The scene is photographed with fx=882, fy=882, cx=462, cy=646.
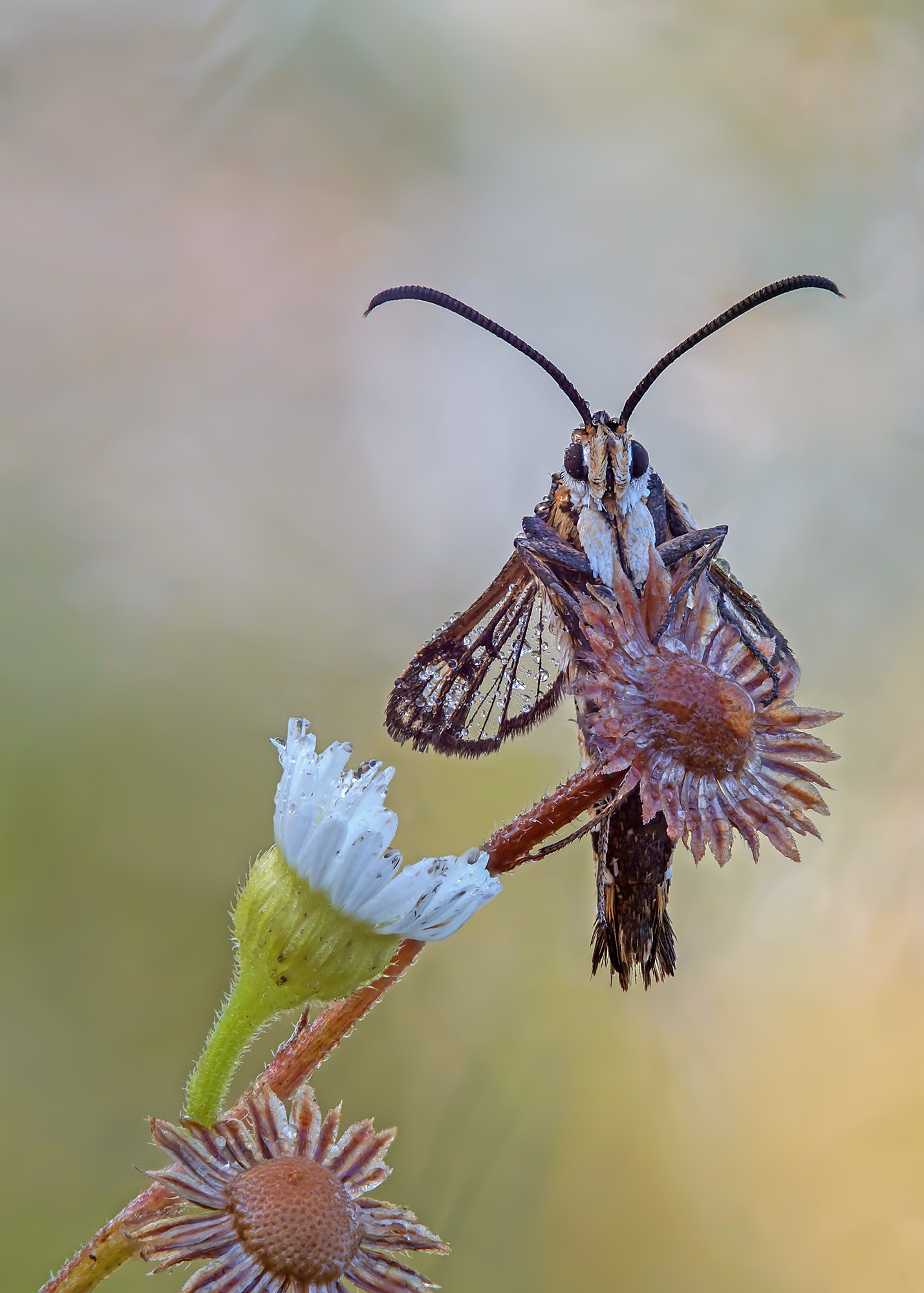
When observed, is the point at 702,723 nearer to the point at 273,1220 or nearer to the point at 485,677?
the point at 273,1220

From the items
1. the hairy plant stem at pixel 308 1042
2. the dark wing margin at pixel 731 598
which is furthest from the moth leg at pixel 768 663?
the dark wing margin at pixel 731 598

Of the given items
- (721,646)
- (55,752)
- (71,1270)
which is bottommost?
(71,1270)

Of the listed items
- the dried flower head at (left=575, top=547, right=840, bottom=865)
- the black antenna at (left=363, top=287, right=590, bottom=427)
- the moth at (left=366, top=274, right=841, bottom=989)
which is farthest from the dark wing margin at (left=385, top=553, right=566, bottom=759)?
the dried flower head at (left=575, top=547, right=840, bottom=865)

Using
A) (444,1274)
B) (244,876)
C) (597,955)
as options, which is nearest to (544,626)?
(597,955)

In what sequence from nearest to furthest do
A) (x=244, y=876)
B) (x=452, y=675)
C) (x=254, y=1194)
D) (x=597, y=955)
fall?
1. (x=254, y=1194)
2. (x=244, y=876)
3. (x=597, y=955)
4. (x=452, y=675)

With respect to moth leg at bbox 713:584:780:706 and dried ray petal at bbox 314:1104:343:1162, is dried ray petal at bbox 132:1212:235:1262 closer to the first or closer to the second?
dried ray petal at bbox 314:1104:343:1162

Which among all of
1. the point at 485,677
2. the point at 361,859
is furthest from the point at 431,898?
the point at 485,677

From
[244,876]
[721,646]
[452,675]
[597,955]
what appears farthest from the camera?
[452,675]

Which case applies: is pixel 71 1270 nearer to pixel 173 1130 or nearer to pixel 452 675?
pixel 173 1130
